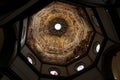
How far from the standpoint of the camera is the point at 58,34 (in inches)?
681

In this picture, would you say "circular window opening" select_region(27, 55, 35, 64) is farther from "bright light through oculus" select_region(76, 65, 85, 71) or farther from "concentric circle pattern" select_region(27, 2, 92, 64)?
"bright light through oculus" select_region(76, 65, 85, 71)

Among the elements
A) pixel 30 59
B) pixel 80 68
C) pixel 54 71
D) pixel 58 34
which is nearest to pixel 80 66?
pixel 80 68

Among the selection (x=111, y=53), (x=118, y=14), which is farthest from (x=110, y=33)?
(x=118, y=14)

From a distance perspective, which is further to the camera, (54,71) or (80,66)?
(54,71)

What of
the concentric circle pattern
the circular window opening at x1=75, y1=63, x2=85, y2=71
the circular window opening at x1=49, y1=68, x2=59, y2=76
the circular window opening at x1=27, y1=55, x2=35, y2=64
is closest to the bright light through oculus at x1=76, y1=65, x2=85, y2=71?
the circular window opening at x1=75, y1=63, x2=85, y2=71

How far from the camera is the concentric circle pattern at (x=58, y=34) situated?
595 inches

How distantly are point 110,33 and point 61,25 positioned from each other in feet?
19.0

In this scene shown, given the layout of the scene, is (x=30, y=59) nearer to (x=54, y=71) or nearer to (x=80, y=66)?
(x=54, y=71)

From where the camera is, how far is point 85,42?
599 inches

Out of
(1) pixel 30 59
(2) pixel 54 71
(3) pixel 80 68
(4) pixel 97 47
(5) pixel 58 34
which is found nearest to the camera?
(4) pixel 97 47

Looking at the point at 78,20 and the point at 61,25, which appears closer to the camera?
the point at 78,20

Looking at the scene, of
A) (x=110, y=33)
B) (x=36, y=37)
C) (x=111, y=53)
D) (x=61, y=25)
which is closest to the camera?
(x=110, y=33)

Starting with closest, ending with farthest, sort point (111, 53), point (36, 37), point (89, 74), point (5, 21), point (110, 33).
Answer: point (5, 21)
point (110, 33)
point (111, 53)
point (89, 74)
point (36, 37)

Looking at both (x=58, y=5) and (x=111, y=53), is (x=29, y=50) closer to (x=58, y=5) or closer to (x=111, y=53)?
(x=58, y=5)
